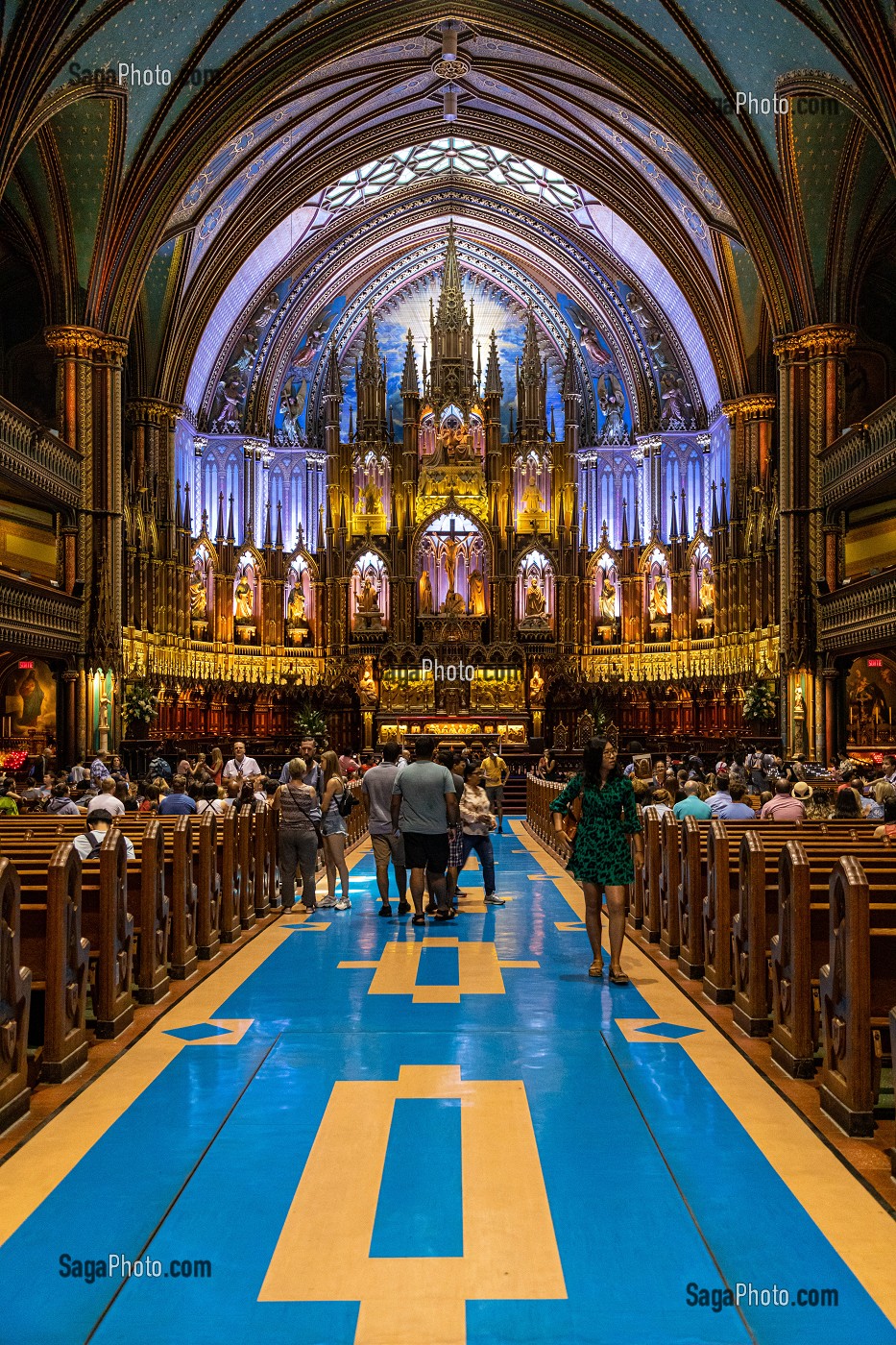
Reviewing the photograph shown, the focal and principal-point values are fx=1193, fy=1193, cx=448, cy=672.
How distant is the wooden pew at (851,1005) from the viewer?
5.54m

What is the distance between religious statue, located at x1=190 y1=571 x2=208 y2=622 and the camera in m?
35.0

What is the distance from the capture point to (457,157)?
123 ft

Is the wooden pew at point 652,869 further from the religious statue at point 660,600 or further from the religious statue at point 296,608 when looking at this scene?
the religious statue at point 296,608

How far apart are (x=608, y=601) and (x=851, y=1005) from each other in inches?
1301

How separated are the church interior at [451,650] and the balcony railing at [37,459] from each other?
0.44 feet

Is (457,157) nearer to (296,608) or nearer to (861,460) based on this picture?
(296,608)

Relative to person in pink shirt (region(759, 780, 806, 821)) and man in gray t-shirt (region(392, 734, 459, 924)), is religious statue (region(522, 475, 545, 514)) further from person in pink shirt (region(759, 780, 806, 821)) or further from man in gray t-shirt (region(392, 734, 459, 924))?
man in gray t-shirt (region(392, 734, 459, 924))

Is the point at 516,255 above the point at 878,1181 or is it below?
above

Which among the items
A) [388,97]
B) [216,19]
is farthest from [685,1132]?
[388,97]

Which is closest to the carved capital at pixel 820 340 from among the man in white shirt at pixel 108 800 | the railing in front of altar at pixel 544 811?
the railing in front of altar at pixel 544 811

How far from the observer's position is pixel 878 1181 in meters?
5.00

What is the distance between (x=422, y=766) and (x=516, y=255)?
3250 cm

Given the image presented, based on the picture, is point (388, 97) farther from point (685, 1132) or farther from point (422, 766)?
point (685, 1132)

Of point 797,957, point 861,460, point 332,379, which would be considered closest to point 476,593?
point 332,379
